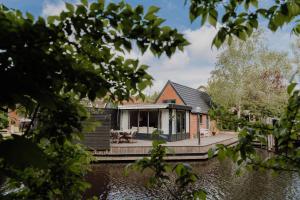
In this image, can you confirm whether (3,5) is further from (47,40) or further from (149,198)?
(149,198)

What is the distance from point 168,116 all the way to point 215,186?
868cm

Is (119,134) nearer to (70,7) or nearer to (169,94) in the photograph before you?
(169,94)

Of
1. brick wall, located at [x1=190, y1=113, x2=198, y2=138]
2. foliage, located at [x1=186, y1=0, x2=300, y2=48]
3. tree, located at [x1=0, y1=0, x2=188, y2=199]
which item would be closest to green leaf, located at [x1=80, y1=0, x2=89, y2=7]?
tree, located at [x1=0, y1=0, x2=188, y2=199]

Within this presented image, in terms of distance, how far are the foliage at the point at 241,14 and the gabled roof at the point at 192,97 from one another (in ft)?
61.0

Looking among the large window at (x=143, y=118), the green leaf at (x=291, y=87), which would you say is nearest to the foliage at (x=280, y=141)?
the green leaf at (x=291, y=87)

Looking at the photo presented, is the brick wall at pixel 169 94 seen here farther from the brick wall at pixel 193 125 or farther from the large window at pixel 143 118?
the large window at pixel 143 118

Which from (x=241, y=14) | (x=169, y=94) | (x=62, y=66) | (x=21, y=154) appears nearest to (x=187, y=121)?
(x=169, y=94)

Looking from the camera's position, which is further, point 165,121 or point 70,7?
point 165,121

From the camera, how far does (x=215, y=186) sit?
888 cm

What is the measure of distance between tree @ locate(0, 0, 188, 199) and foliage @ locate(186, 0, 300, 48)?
0.14 meters

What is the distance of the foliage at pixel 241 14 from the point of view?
0.98 meters

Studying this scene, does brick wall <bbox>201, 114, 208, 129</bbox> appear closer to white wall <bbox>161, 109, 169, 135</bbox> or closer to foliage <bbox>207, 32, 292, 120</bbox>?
foliage <bbox>207, 32, 292, 120</bbox>

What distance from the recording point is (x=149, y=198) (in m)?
7.52

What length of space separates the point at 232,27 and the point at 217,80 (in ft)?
86.8
